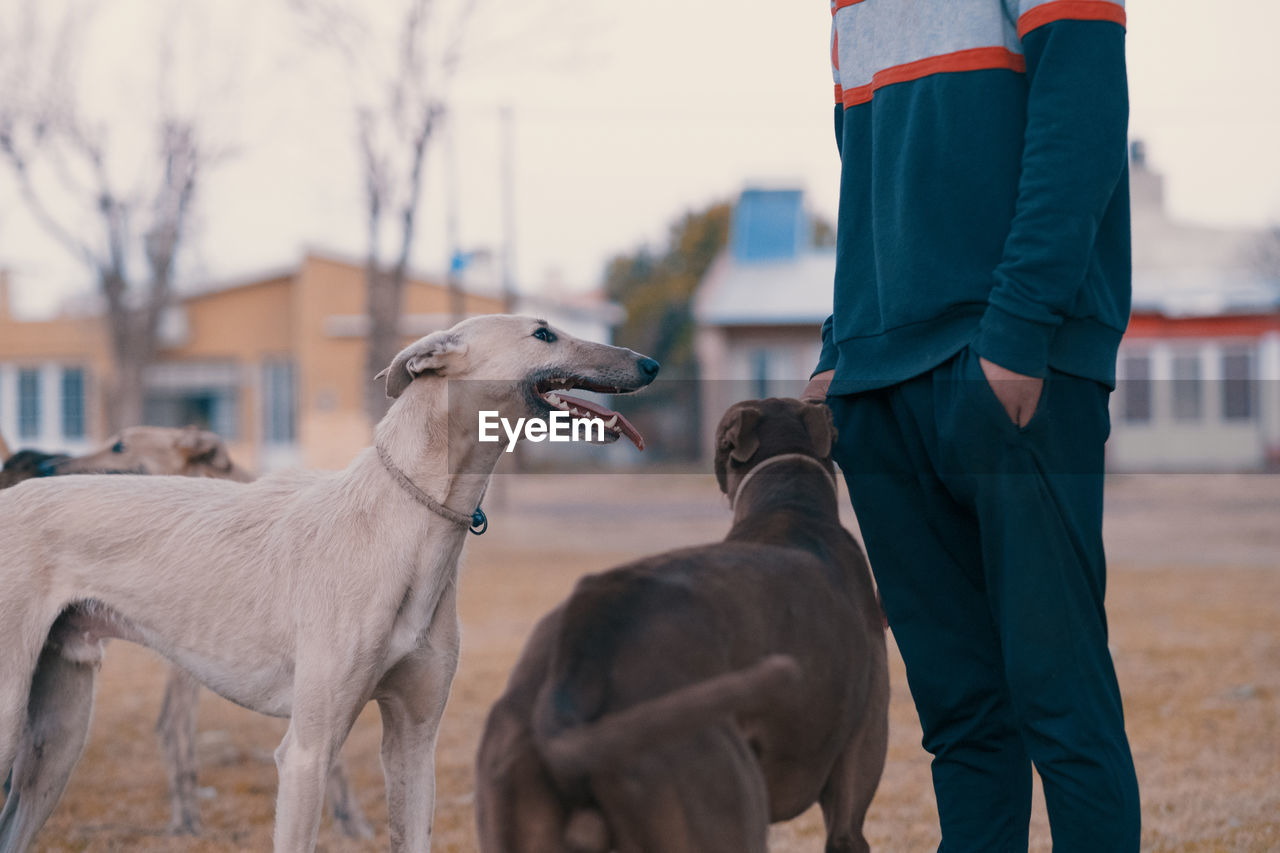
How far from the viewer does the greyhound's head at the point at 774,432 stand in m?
2.90

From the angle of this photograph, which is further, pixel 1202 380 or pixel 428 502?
pixel 1202 380

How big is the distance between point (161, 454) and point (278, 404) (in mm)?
27269

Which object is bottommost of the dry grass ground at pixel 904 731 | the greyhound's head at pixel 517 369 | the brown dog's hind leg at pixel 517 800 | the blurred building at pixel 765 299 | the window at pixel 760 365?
the dry grass ground at pixel 904 731

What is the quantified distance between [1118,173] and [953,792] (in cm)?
147

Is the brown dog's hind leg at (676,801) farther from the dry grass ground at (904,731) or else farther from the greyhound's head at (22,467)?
the greyhound's head at (22,467)

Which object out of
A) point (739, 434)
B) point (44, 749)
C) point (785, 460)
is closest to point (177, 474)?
point (44, 749)

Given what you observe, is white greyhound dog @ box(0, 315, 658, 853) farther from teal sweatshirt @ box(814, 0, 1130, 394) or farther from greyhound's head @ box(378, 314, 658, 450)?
teal sweatshirt @ box(814, 0, 1130, 394)

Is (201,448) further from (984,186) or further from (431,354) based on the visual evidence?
(984,186)

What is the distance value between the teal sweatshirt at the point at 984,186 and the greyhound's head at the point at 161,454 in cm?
352

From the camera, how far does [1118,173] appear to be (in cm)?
239

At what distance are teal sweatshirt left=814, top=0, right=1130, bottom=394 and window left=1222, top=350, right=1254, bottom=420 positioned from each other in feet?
87.4

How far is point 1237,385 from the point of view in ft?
86.6

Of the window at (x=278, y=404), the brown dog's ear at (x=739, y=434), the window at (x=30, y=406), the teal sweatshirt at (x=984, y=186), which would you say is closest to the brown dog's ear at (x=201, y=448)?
the brown dog's ear at (x=739, y=434)

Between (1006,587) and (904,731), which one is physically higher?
(1006,587)
